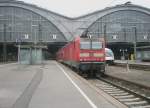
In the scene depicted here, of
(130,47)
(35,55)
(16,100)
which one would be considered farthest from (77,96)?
(130,47)

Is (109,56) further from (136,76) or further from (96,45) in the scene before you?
(136,76)

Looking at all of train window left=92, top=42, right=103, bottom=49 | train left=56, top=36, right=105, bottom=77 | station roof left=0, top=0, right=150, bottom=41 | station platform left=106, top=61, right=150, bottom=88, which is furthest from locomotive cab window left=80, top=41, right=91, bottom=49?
station roof left=0, top=0, right=150, bottom=41

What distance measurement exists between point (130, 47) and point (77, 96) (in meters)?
97.9

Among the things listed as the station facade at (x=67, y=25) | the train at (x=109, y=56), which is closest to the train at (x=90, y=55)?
the train at (x=109, y=56)

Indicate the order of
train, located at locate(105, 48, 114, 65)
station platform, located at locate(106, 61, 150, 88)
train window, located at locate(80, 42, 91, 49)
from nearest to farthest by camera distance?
station platform, located at locate(106, 61, 150, 88) → train window, located at locate(80, 42, 91, 49) → train, located at locate(105, 48, 114, 65)

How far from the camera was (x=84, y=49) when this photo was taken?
31.5 m

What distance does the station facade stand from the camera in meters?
115

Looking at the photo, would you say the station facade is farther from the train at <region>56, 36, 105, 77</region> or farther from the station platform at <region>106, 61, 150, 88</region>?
the train at <region>56, 36, 105, 77</region>

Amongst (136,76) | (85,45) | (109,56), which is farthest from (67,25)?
(136,76)

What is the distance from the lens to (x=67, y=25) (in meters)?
127

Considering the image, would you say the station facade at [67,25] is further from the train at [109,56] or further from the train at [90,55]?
the train at [90,55]

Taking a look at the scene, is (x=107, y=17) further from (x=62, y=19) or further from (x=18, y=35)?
(x=18, y=35)

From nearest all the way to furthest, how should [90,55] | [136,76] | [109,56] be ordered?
[136,76] → [90,55] → [109,56]

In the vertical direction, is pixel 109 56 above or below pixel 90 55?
below
